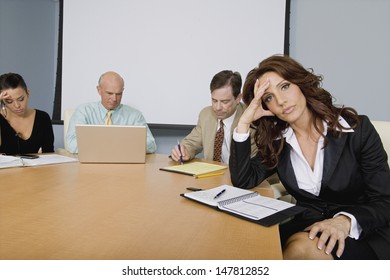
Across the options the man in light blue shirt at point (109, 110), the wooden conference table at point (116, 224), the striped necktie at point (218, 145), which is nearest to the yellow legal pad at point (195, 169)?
the wooden conference table at point (116, 224)

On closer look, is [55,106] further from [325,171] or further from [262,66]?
[325,171]

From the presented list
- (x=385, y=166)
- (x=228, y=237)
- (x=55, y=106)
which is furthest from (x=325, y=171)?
(x=55, y=106)

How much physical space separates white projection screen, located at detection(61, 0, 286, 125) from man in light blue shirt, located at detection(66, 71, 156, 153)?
1.48ft

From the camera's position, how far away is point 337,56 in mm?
2781

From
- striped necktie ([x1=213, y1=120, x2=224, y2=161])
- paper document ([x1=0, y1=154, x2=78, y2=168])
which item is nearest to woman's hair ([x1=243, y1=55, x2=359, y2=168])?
striped necktie ([x1=213, y1=120, x2=224, y2=161])

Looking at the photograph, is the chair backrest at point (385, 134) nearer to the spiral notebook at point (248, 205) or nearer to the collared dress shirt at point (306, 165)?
the collared dress shirt at point (306, 165)

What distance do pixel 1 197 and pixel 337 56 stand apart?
2.71 meters

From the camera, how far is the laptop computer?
1.53 meters

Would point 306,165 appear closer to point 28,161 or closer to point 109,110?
point 28,161

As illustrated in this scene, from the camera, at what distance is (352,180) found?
1180 millimetres

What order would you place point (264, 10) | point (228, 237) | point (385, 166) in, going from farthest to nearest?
1. point (264, 10)
2. point (385, 166)
3. point (228, 237)

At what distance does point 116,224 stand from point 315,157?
82 centimetres

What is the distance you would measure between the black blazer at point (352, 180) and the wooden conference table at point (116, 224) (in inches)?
11.9

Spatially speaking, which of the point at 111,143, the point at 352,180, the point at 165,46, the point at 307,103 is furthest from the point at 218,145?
the point at 165,46
